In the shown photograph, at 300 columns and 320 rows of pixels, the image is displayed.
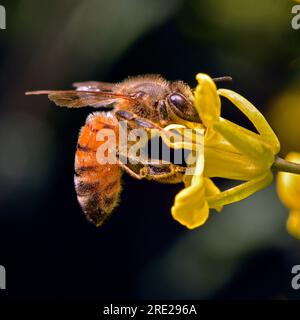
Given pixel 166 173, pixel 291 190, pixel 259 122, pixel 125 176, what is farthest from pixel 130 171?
pixel 125 176

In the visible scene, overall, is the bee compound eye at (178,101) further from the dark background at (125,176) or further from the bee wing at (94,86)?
the dark background at (125,176)

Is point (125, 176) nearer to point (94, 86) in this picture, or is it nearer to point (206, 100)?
point (94, 86)

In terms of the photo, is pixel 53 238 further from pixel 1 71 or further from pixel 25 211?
pixel 1 71

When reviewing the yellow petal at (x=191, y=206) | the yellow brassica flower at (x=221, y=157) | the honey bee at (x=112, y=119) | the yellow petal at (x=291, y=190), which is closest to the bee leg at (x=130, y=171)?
the honey bee at (x=112, y=119)

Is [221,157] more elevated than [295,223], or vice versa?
[221,157]

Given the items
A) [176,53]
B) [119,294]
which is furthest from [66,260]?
[176,53]

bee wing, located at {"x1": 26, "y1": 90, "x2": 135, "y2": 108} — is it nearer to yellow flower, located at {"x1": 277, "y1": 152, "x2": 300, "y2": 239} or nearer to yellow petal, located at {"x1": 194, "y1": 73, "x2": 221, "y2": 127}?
yellow petal, located at {"x1": 194, "y1": 73, "x2": 221, "y2": 127}
